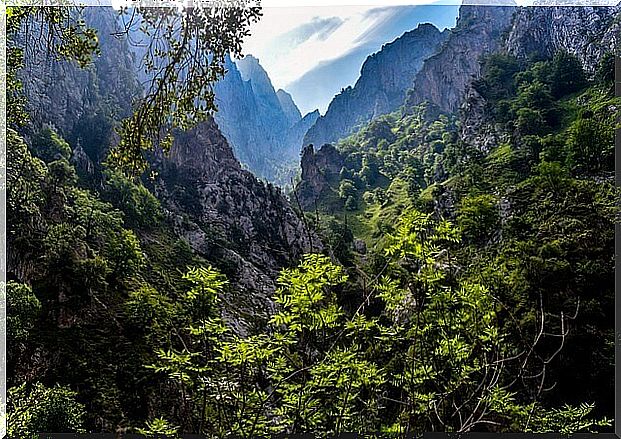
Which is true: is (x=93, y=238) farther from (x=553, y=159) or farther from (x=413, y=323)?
(x=553, y=159)

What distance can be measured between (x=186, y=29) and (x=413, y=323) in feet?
8.10

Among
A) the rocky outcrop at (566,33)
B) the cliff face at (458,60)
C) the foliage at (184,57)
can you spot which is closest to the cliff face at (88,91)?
the foliage at (184,57)

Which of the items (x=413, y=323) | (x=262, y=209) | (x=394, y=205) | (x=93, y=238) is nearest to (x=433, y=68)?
(x=394, y=205)

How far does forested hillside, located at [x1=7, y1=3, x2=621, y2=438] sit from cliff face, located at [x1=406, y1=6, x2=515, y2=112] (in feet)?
50.7

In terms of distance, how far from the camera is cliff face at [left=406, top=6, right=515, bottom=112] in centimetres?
2641

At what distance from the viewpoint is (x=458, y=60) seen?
1118 inches

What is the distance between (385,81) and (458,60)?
542 cm

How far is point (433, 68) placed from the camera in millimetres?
29375

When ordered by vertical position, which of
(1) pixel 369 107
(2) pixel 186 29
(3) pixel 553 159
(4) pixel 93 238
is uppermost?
(1) pixel 369 107

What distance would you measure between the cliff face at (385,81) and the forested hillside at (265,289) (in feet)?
48.9

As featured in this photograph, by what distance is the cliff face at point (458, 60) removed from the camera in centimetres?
2641

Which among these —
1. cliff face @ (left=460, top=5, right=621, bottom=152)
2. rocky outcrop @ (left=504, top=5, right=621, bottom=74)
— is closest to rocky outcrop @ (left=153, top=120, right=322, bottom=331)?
cliff face @ (left=460, top=5, right=621, bottom=152)

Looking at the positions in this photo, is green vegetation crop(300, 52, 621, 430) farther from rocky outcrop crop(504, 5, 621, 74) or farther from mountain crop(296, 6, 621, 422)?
rocky outcrop crop(504, 5, 621, 74)

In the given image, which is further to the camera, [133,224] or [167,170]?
[167,170]
